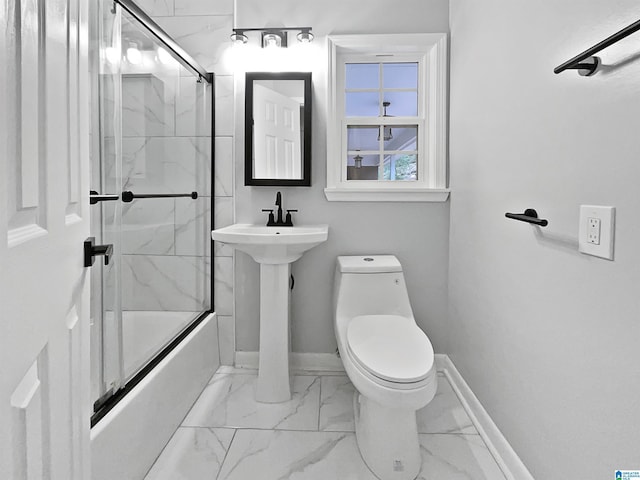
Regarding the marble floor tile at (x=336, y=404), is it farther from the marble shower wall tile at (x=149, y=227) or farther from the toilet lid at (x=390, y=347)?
the marble shower wall tile at (x=149, y=227)

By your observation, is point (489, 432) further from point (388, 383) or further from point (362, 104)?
point (362, 104)

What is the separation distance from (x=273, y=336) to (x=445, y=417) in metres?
0.92

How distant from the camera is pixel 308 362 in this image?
8.40 feet

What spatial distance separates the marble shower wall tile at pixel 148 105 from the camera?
1587 mm

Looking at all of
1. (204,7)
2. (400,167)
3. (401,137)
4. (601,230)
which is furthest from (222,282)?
(601,230)

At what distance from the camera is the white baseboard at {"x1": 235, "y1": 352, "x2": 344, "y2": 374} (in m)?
2.55

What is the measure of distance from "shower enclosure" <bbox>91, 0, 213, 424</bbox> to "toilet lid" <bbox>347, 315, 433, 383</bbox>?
87 cm

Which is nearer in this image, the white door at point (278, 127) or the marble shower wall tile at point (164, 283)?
the marble shower wall tile at point (164, 283)

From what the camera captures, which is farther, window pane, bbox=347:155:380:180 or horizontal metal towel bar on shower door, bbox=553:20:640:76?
window pane, bbox=347:155:380:180

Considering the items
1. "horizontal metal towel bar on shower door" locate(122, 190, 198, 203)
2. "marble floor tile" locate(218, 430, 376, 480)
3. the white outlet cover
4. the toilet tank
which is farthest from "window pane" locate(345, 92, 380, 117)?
"marble floor tile" locate(218, 430, 376, 480)

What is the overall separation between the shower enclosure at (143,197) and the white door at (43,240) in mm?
207

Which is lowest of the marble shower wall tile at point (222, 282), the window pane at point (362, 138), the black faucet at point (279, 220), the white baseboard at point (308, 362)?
the white baseboard at point (308, 362)

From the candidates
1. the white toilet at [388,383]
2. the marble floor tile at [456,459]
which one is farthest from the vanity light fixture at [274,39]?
the marble floor tile at [456,459]

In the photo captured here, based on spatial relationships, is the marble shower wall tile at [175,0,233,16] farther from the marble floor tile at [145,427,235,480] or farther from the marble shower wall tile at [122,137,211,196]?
the marble floor tile at [145,427,235,480]
